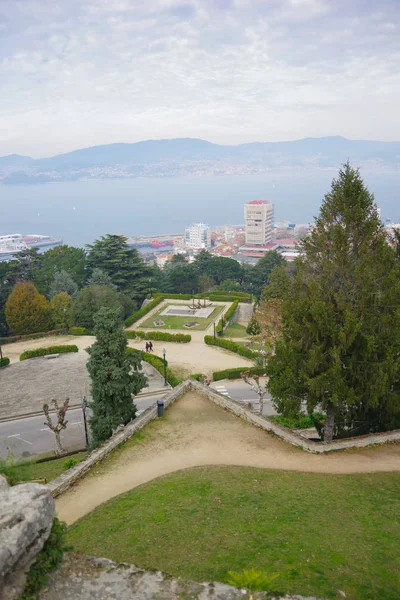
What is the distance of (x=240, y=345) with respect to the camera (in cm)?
3428

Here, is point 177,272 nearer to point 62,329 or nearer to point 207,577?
point 62,329

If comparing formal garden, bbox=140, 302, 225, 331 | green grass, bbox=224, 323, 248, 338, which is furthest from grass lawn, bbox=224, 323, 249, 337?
formal garden, bbox=140, 302, 225, 331

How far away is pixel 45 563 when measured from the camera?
8.27 meters

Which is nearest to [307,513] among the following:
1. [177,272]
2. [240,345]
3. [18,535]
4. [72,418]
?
[18,535]

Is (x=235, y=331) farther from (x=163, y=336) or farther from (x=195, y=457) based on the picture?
(x=195, y=457)

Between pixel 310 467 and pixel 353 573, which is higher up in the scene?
pixel 353 573

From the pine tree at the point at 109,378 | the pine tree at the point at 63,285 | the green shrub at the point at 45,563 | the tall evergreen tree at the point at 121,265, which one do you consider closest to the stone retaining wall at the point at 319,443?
the pine tree at the point at 109,378

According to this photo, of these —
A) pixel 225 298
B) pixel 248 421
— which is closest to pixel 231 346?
pixel 248 421

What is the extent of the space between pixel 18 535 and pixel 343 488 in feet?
32.1

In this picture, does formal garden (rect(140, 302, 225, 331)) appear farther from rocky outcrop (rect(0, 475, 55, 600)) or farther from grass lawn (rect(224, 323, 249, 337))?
rocky outcrop (rect(0, 475, 55, 600))

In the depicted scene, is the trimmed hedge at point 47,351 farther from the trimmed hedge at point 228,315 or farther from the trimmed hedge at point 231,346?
the trimmed hedge at point 228,315

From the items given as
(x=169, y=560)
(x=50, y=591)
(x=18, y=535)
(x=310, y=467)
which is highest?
(x=18, y=535)

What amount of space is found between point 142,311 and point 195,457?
97.5ft

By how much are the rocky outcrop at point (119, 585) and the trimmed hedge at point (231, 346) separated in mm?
23656
